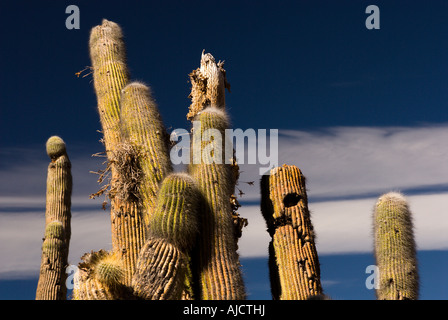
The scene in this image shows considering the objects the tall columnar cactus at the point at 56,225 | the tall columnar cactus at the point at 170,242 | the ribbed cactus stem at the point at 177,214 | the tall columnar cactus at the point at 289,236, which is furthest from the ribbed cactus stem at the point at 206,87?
the tall columnar cactus at the point at 56,225

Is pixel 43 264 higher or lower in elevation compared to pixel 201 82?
lower

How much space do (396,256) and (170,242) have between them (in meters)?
3.60

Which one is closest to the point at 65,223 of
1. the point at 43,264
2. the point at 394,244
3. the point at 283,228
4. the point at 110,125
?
the point at 43,264

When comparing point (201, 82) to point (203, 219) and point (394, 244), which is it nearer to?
point (203, 219)

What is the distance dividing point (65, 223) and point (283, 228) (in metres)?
7.18

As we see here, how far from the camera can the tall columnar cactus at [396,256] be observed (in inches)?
350

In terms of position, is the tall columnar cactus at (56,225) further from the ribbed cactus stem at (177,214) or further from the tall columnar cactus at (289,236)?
the ribbed cactus stem at (177,214)

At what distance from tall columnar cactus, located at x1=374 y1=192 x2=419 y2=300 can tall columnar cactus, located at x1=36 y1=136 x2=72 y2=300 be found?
739cm

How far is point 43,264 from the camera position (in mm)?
13617

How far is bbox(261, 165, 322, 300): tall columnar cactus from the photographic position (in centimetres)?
839

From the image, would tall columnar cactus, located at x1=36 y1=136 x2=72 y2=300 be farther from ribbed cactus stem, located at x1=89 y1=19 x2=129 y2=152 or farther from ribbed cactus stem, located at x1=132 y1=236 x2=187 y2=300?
ribbed cactus stem, located at x1=132 y1=236 x2=187 y2=300

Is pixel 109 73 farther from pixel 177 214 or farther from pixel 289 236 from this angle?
pixel 289 236

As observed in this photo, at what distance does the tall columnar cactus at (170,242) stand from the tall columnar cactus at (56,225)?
681cm

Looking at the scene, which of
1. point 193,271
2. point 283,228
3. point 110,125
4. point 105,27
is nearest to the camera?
point 193,271
